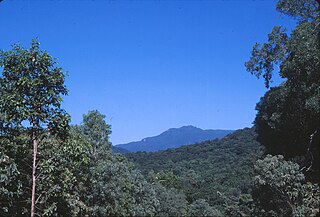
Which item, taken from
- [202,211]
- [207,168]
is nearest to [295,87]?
[202,211]

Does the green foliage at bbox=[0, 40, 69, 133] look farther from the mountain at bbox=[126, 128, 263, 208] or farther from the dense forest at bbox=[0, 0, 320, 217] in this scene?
the mountain at bbox=[126, 128, 263, 208]

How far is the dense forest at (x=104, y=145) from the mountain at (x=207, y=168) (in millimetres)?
12299

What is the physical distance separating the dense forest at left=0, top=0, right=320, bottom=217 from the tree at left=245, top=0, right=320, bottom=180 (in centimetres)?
4

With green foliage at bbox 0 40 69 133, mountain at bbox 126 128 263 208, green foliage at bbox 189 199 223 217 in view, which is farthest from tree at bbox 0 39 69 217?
green foliage at bbox 189 199 223 217

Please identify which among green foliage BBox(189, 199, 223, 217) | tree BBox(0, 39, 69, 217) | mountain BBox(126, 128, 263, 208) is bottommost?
green foliage BBox(189, 199, 223, 217)

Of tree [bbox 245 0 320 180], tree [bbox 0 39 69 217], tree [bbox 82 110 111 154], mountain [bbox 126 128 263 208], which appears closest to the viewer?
tree [bbox 0 39 69 217]

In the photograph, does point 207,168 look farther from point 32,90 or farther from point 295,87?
point 32,90

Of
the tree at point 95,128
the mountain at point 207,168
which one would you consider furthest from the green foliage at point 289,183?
the mountain at point 207,168

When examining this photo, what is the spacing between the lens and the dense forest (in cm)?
709

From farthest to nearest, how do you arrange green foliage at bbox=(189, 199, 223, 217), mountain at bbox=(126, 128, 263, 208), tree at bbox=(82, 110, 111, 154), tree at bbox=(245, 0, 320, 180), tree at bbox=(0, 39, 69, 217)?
mountain at bbox=(126, 128, 263, 208) < green foliage at bbox=(189, 199, 223, 217) < tree at bbox=(82, 110, 111, 154) < tree at bbox=(245, 0, 320, 180) < tree at bbox=(0, 39, 69, 217)

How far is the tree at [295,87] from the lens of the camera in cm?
1114

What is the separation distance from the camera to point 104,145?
16156 mm

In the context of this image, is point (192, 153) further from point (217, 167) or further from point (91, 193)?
point (91, 193)

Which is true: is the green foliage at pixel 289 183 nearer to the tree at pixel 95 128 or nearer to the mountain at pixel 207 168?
the tree at pixel 95 128
